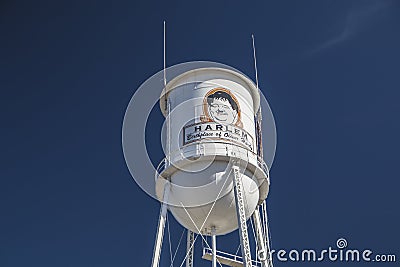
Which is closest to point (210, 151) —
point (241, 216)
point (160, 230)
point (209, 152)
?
point (209, 152)

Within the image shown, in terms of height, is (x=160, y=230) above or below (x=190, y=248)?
below

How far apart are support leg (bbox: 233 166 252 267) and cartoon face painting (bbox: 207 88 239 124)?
5.65 feet

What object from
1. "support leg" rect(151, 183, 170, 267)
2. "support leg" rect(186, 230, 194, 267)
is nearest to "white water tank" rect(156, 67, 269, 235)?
"support leg" rect(151, 183, 170, 267)

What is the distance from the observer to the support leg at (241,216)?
15531 millimetres

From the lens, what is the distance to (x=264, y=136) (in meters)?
19.3

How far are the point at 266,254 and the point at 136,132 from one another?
6.41 m

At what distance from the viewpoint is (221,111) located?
57.0 feet

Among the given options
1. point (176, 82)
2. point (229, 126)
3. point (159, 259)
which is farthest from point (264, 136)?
point (159, 259)

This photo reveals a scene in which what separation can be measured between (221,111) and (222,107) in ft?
0.53

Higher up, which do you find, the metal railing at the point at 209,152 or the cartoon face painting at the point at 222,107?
the cartoon face painting at the point at 222,107

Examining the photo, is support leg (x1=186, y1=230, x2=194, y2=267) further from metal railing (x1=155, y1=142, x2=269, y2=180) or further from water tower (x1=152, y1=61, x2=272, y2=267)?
metal railing (x1=155, y1=142, x2=269, y2=180)

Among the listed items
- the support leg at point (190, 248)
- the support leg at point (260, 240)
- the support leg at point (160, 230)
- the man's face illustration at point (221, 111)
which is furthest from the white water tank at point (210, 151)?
the support leg at point (190, 248)

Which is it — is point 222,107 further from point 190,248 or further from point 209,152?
point 190,248

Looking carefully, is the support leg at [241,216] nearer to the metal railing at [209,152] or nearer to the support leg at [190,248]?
the metal railing at [209,152]
